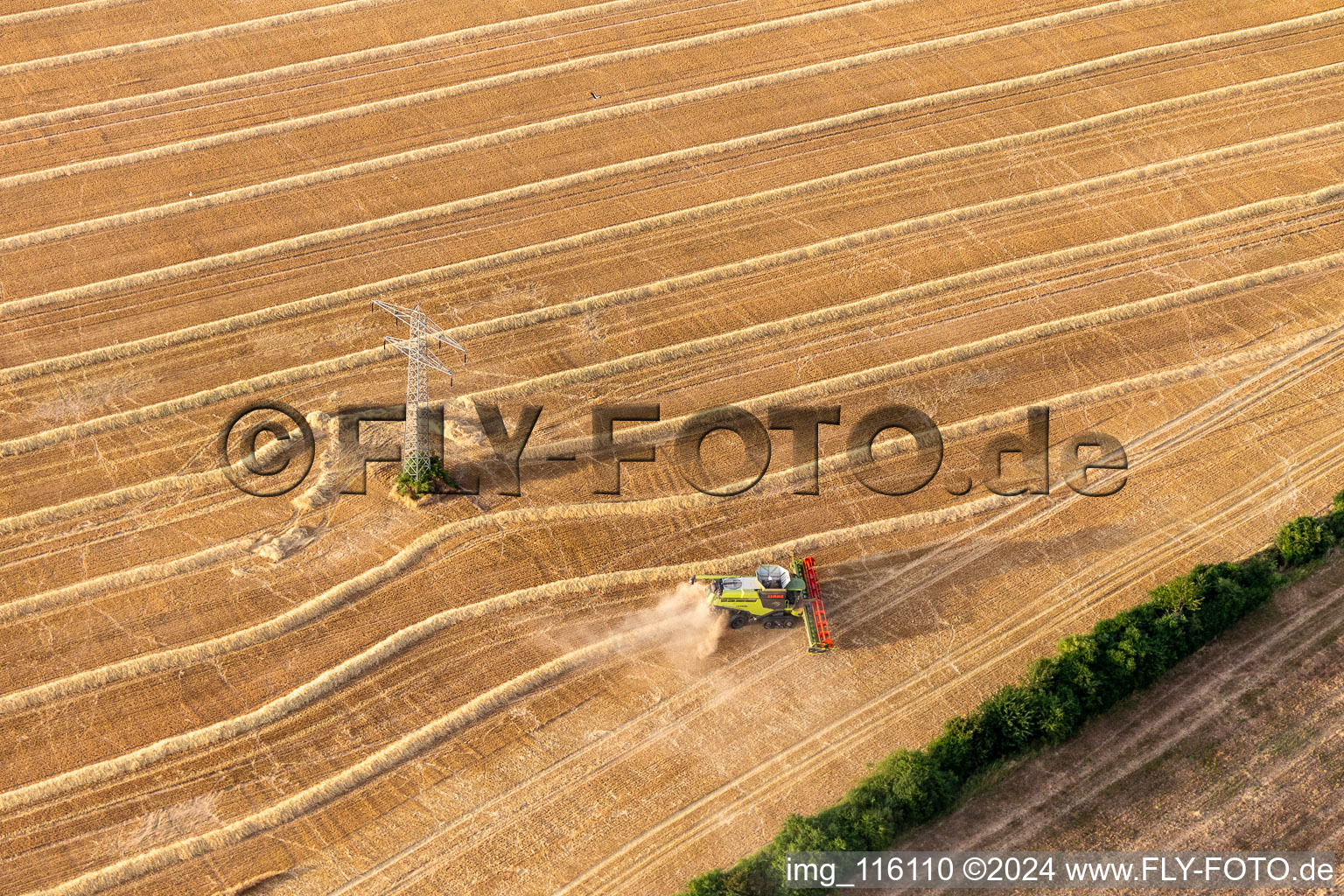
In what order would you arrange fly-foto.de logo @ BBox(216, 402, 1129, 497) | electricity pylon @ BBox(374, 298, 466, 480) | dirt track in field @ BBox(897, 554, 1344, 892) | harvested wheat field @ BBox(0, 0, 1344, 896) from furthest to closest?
fly-foto.de logo @ BBox(216, 402, 1129, 497) < electricity pylon @ BBox(374, 298, 466, 480) < harvested wheat field @ BBox(0, 0, 1344, 896) < dirt track in field @ BBox(897, 554, 1344, 892)

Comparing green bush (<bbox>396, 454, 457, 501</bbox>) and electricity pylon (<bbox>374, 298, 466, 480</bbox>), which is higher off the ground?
electricity pylon (<bbox>374, 298, 466, 480</bbox>)

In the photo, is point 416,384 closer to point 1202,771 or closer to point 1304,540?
point 1202,771

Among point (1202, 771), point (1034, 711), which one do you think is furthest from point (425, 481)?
point (1202, 771)

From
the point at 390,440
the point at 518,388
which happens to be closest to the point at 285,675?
the point at 390,440

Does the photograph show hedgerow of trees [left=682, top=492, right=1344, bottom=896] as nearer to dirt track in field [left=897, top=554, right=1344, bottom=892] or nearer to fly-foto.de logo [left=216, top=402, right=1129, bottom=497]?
dirt track in field [left=897, top=554, right=1344, bottom=892]

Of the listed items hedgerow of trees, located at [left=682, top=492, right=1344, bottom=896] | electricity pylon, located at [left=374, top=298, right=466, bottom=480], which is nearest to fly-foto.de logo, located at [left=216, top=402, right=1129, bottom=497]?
electricity pylon, located at [left=374, top=298, right=466, bottom=480]

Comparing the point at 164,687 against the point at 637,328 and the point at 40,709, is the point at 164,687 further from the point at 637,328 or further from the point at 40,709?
the point at 637,328
